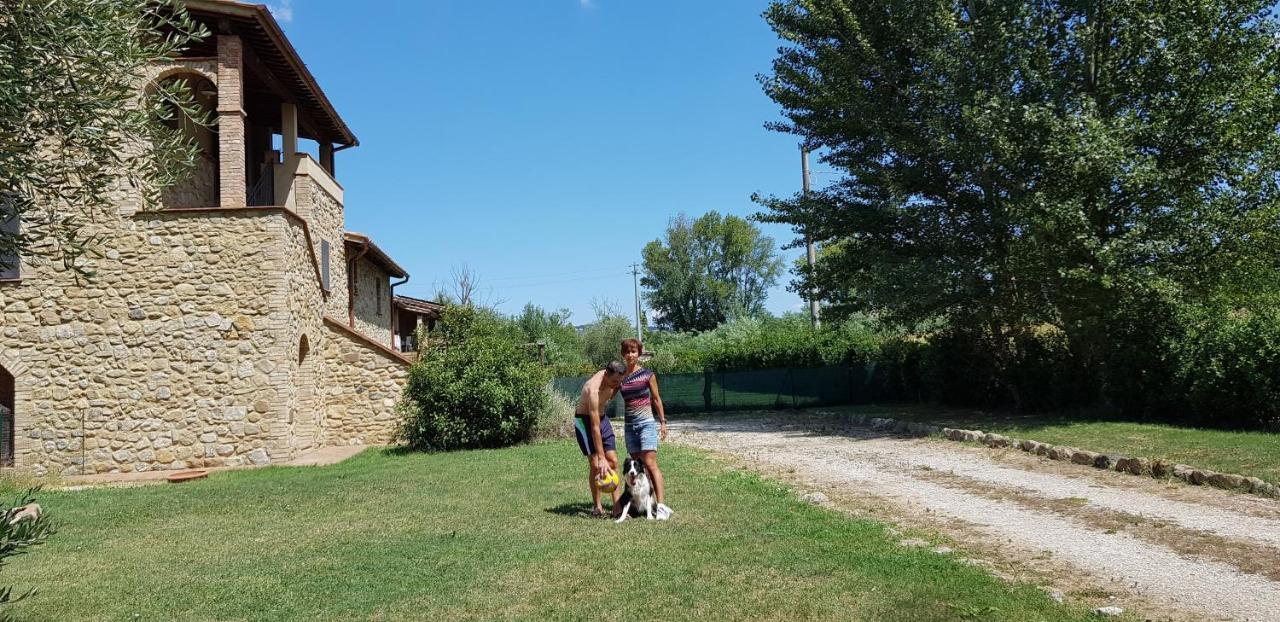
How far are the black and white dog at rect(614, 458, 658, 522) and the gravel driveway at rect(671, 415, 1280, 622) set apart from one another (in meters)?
2.82

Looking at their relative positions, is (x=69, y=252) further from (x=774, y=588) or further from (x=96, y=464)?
(x=96, y=464)

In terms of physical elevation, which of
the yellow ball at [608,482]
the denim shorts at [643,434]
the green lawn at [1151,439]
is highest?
the denim shorts at [643,434]

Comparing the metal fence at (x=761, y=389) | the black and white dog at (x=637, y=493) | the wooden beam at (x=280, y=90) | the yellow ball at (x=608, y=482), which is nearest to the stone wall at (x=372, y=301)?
the wooden beam at (x=280, y=90)

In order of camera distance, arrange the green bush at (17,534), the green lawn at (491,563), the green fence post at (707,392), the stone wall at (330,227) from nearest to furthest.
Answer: the green bush at (17,534) < the green lawn at (491,563) < the stone wall at (330,227) < the green fence post at (707,392)

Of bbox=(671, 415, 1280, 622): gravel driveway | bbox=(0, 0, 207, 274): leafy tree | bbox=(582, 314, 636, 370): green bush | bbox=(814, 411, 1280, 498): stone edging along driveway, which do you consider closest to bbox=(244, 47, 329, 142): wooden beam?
bbox=(671, 415, 1280, 622): gravel driveway

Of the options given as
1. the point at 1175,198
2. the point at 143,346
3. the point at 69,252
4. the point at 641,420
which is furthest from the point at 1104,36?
the point at 143,346

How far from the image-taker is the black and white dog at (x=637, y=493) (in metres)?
8.24

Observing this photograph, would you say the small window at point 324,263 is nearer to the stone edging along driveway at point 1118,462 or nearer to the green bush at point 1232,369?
the stone edging along driveway at point 1118,462

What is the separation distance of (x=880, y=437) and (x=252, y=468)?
11938mm

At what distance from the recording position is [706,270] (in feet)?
216

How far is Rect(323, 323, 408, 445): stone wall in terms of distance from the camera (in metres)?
18.2

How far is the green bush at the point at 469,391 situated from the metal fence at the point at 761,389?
9.27 m

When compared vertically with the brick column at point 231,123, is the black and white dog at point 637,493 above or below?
below

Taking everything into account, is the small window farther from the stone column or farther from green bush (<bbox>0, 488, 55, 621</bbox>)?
green bush (<bbox>0, 488, 55, 621</bbox>)
